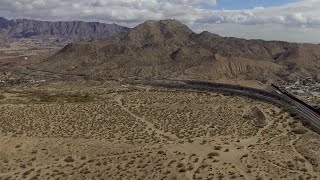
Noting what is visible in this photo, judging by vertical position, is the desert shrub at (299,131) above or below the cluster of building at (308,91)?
above

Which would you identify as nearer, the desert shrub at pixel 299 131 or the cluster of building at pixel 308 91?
the desert shrub at pixel 299 131

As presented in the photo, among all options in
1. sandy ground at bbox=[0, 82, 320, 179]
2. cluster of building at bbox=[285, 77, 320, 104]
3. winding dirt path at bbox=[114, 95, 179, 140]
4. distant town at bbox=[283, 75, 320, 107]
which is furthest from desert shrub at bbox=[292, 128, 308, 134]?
cluster of building at bbox=[285, 77, 320, 104]

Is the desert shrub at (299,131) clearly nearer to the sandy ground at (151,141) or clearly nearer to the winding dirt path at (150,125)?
the sandy ground at (151,141)

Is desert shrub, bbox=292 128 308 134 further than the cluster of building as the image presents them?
No

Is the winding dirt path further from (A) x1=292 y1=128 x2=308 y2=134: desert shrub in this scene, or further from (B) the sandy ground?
(A) x1=292 y1=128 x2=308 y2=134: desert shrub

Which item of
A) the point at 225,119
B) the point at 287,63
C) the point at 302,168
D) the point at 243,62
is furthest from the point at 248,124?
the point at 287,63

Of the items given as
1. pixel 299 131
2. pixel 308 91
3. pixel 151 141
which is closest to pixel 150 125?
pixel 151 141

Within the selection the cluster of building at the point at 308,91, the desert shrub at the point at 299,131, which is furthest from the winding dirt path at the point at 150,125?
the cluster of building at the point at 308,91

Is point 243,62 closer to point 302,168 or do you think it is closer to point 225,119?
point 225,119

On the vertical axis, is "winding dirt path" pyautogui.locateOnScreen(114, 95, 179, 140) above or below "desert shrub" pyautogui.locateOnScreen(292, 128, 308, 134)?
below
